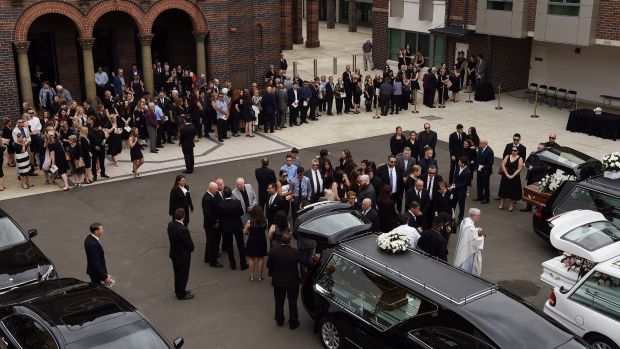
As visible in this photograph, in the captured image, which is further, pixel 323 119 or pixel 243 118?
pixel 323 119

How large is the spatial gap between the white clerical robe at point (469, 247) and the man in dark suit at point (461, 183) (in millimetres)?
3307

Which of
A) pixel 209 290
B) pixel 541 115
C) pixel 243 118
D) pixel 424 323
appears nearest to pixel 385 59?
pixel 541 115

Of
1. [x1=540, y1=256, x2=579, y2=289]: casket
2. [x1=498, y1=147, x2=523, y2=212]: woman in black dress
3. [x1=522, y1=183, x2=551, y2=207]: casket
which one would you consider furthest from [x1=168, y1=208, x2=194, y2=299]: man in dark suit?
[x1=498, y1=147, x2=523, y2=212]: woman in black dress

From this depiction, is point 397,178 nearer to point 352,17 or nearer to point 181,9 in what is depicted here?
point 181,9

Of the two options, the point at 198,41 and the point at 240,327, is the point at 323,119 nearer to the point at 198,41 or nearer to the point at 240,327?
the point at 198,41

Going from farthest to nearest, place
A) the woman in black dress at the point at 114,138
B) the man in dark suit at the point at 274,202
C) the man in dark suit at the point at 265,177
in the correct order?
the woman in black dress at the point at 114,138 < the man in dark suit at the point at 265,177 < the man in dark suit at the point at 274,202

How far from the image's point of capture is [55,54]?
2575cm

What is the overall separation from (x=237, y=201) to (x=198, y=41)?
15.0m

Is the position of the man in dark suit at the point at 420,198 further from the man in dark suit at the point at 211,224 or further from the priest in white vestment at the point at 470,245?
the man in dark suit at the point at 211,224

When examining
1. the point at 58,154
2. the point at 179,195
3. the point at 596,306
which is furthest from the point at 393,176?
the point at 58,154

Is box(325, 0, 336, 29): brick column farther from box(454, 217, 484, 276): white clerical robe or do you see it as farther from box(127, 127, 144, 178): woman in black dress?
box(454, 217, 484, 276): white clerical robe

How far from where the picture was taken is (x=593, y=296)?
32.5 feet

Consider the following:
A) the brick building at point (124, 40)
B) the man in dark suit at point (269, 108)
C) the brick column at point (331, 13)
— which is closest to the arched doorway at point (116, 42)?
the brick building at point (124, 40)

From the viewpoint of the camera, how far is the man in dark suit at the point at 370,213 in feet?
40.8
